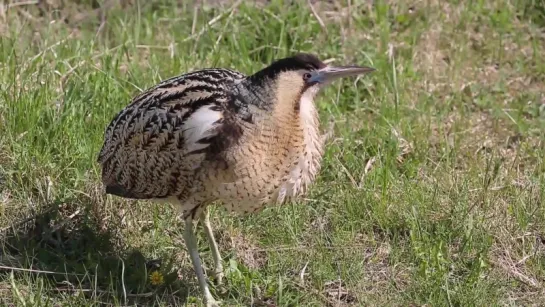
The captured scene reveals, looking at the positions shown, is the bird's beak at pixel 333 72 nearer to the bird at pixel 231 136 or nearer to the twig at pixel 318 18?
the bird at pixel 231 136

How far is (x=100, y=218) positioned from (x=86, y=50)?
5.10 feet

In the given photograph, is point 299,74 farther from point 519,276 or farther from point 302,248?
point 519,276

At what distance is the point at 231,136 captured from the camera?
14.7ft

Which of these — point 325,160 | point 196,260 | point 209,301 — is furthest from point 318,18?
point 209,301

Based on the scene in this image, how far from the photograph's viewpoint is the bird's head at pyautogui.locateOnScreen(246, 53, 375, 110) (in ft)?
14.7

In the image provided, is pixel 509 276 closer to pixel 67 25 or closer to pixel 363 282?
pixel 363 282

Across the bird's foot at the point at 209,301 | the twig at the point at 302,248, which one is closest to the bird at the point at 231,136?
the bird's foot at the point at 209,301

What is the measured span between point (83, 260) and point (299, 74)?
5.21ft

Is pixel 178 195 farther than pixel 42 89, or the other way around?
pixel 42 89

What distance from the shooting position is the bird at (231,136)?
450 centimetres

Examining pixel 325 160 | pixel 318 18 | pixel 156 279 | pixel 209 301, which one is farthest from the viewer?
pixel 318 18

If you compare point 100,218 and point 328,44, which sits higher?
point 328,44

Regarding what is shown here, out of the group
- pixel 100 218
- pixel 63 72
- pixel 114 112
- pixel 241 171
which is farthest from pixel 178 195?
pixel 63 72

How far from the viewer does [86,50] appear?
6602 mm
